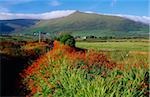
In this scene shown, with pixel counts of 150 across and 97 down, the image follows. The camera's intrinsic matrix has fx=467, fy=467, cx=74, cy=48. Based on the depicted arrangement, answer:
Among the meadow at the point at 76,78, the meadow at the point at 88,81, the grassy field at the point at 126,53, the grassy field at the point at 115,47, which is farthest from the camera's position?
the grassy field at the point at 115,47

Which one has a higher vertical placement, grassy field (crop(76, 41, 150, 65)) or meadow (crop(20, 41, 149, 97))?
meadow (crop(20, 41, 149, 97))

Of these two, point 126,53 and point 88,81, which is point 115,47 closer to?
point 126,53

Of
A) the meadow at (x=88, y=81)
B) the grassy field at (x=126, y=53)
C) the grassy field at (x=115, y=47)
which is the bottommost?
the grassy field at (x=115, y=47)

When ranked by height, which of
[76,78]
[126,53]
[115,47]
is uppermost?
[76,78]

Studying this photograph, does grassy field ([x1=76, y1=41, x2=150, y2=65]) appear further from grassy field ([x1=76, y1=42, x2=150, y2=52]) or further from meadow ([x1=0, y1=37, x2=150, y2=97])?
meadow ([x1=0, y1=37, x2=150, y2=97])

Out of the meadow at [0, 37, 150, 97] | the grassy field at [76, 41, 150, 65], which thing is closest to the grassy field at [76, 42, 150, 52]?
the grassy field at [76, 41, 150, 65]

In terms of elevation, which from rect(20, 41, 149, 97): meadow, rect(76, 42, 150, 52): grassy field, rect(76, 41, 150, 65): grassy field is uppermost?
rect(20, 41, 149, 97): meadow

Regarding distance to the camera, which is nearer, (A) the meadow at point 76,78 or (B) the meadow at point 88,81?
(B) the meadow at point 88,81

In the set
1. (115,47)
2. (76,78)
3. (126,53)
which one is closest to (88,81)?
(76,78)

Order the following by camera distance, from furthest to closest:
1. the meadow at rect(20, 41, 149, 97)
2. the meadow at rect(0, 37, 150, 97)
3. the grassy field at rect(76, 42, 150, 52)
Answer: the grassy field at rect(76, 42, 150, 52) → the meadow at rect(0, 37, 150, 97) → the meadow at rect(20, 41, 149, 97)

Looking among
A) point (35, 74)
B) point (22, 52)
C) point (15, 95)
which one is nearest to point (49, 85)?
point (35, 74)

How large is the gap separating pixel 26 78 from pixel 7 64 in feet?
16.8

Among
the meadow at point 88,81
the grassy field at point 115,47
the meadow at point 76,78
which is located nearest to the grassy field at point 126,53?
the grassy field at point 115,47

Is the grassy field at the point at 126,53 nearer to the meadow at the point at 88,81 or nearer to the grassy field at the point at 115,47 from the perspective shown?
the grassy field at the point at 115,47
